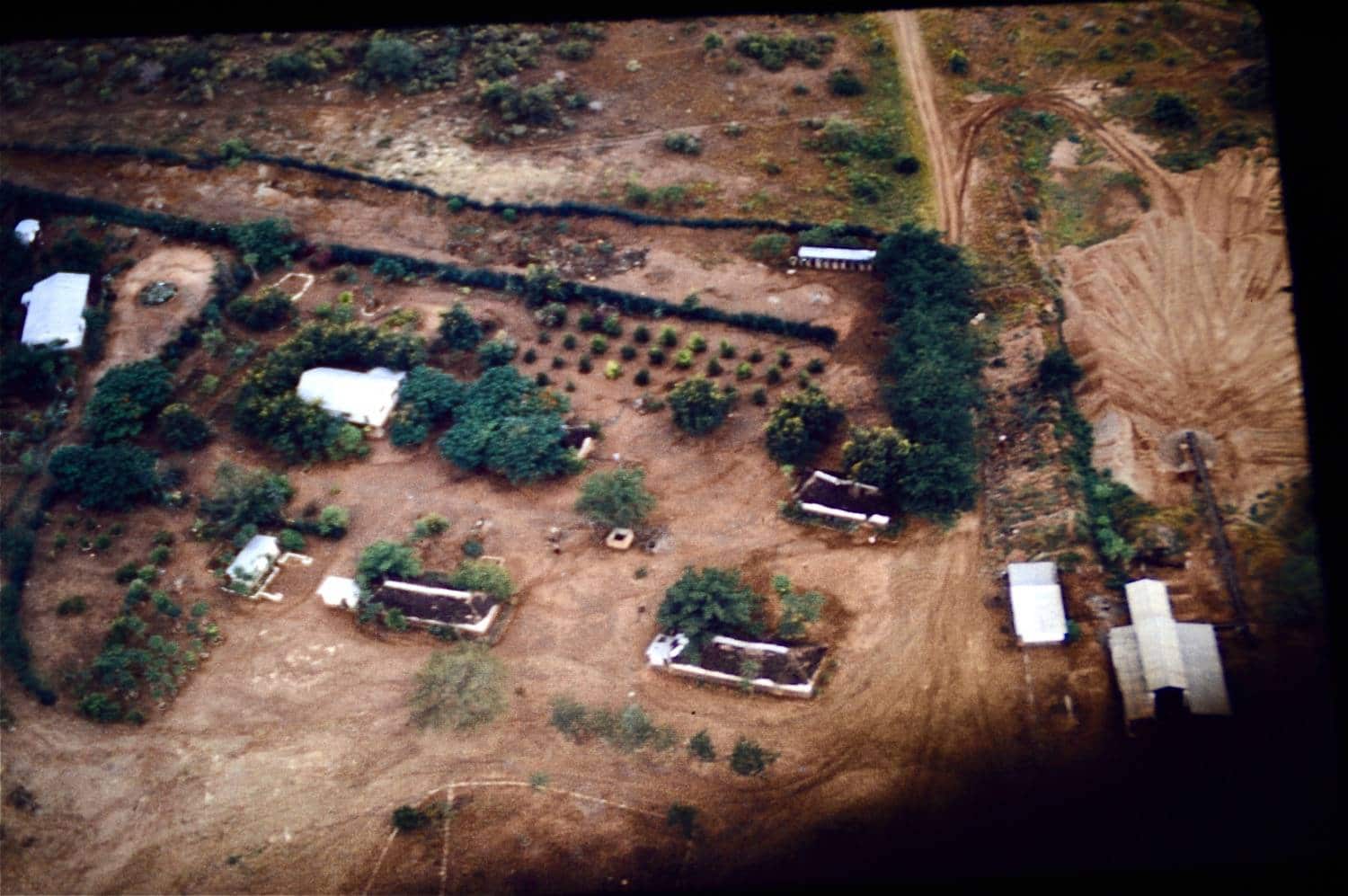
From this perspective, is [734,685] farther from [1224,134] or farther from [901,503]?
[1224,134]

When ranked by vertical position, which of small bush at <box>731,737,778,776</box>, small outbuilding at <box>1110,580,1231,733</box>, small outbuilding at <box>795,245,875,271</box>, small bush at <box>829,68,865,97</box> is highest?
small bush at <box>829,68,865,97</box>

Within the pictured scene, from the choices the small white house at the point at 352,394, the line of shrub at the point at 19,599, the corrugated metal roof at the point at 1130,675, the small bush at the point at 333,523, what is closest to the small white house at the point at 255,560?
the small bush at the point at 333,523

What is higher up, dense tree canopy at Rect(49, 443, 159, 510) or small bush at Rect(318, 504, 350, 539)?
dense tree canopy at Rect(49, 443, 159, 510)

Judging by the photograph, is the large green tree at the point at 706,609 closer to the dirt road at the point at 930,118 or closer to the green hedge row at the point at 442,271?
the green hedge row at the point at 442,271

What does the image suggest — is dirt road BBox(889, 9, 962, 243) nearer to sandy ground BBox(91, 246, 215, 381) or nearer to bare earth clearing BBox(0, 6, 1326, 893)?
bare earth clearing BBox(0, 6, 1326, 893)

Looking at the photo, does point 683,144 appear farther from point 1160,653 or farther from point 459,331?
point 1160,653

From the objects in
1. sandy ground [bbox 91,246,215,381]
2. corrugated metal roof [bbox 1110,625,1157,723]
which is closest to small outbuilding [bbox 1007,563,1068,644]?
corrugated metal roof [bbox 1110,625,1157,723]

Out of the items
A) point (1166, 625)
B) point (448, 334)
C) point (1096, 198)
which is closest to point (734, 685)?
point (1166, 625)
